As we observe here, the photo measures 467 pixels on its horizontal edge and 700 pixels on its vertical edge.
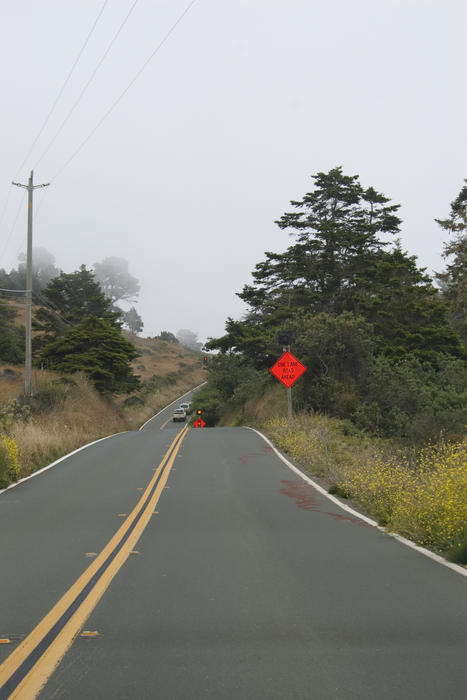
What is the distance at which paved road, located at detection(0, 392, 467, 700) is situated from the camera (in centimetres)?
396

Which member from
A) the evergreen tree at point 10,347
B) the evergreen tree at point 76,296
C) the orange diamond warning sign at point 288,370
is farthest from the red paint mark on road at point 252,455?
the evergreen tree at point 10,347

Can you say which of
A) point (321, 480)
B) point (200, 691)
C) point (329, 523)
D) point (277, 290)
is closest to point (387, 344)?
point (277, 290)

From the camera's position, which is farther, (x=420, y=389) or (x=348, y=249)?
(x=348, y=249)

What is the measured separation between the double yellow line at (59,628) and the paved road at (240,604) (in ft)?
0.31

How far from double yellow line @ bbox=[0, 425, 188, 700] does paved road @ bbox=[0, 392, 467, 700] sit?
0.10 metres

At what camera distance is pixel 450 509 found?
7.98m

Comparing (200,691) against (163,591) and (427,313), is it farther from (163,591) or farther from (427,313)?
(427,313)

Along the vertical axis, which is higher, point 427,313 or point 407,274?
point 407,274

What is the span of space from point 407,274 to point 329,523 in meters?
32.2

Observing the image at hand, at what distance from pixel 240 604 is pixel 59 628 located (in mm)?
1622

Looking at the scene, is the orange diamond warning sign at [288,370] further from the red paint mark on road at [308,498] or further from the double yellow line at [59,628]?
the double yellow line at [59,628]

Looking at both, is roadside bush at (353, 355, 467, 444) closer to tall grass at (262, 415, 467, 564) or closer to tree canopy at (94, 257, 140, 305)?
tall grass at (262, 415, 467, 564)

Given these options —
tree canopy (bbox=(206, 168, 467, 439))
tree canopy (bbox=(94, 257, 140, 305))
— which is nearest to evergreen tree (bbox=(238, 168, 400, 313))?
tree canopy (bbox=(206, 168, 467, 439))

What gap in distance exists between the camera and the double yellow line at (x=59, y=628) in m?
3.97
